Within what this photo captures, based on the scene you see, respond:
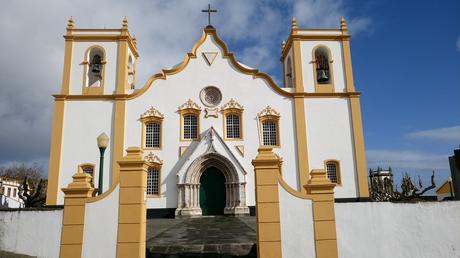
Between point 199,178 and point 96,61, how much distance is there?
28.1 feet

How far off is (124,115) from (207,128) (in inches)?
168

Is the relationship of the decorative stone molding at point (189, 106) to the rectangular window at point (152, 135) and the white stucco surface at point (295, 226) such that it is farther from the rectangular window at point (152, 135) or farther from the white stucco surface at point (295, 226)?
the white stucco surface at point (295, 226)

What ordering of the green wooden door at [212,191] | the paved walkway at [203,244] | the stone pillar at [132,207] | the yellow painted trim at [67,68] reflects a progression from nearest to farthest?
the stone pillar at [132,207] < the paved walkway at [203,244] < the green wooden door at [212,191] < the yellow painted trim at [67,68]

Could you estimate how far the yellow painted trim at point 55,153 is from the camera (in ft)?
58.5

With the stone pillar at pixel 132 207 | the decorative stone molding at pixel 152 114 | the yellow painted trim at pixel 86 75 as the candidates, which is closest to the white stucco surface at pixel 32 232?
the stone pillar at pixel 132 207

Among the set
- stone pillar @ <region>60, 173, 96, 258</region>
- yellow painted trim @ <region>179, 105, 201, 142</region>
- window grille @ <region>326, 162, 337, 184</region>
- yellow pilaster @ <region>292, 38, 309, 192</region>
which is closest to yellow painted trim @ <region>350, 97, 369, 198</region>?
window grille @ <region>326, 162, 337, 184</region>

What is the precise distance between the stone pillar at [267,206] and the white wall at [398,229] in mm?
1348

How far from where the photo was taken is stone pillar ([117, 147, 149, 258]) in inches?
308

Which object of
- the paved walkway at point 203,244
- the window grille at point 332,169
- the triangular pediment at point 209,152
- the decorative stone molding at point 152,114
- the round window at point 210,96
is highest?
the round window at point 210,96

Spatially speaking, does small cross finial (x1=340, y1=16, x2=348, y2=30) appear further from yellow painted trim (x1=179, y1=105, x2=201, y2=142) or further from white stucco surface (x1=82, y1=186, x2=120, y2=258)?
white stucco surface (x1=82, y1=186, x2=120, y2=258)

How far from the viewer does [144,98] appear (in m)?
19.5

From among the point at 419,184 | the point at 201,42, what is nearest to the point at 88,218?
the point at 201,42

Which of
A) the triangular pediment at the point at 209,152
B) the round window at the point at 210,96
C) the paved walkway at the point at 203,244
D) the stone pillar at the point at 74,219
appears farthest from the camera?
the round window at the point at 210,96

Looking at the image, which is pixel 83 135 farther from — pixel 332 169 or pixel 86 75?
pixel 332 169
